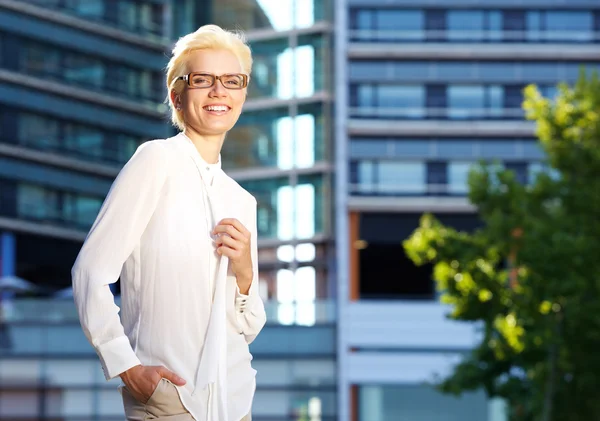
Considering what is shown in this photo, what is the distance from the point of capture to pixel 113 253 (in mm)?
3504

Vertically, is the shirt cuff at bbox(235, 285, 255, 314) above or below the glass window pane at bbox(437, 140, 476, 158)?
below

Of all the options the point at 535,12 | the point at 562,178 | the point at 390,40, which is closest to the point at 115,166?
the point at 390,40

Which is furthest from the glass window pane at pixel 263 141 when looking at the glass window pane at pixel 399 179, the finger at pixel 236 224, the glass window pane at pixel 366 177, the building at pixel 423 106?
the finger at pixel 236 224

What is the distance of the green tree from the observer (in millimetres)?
27422

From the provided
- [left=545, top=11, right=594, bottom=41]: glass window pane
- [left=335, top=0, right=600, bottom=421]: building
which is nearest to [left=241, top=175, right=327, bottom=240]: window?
[left=335, top=0, right=600, bottom=421]: building

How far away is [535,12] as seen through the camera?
5084 cm

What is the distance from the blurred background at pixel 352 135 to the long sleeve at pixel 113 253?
4423cm

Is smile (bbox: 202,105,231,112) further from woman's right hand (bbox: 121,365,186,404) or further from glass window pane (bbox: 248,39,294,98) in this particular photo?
glass window pane (bbox: 248,39,294,98)

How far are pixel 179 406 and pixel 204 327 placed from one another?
0.21 meters

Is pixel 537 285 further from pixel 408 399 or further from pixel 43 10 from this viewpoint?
pixel 43 10

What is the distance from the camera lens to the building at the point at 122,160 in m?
43.8

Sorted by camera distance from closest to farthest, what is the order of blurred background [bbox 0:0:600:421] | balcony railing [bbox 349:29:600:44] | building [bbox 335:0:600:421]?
blurred background [bbox 0:0:600:421]
building [bbox 335:0:600:421]
balcony railing [bbox 349:29:600:44]

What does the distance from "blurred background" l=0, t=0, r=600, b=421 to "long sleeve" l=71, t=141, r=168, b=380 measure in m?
44.2

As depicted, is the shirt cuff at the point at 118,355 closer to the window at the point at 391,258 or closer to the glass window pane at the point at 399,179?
the window at the point at 391,258
